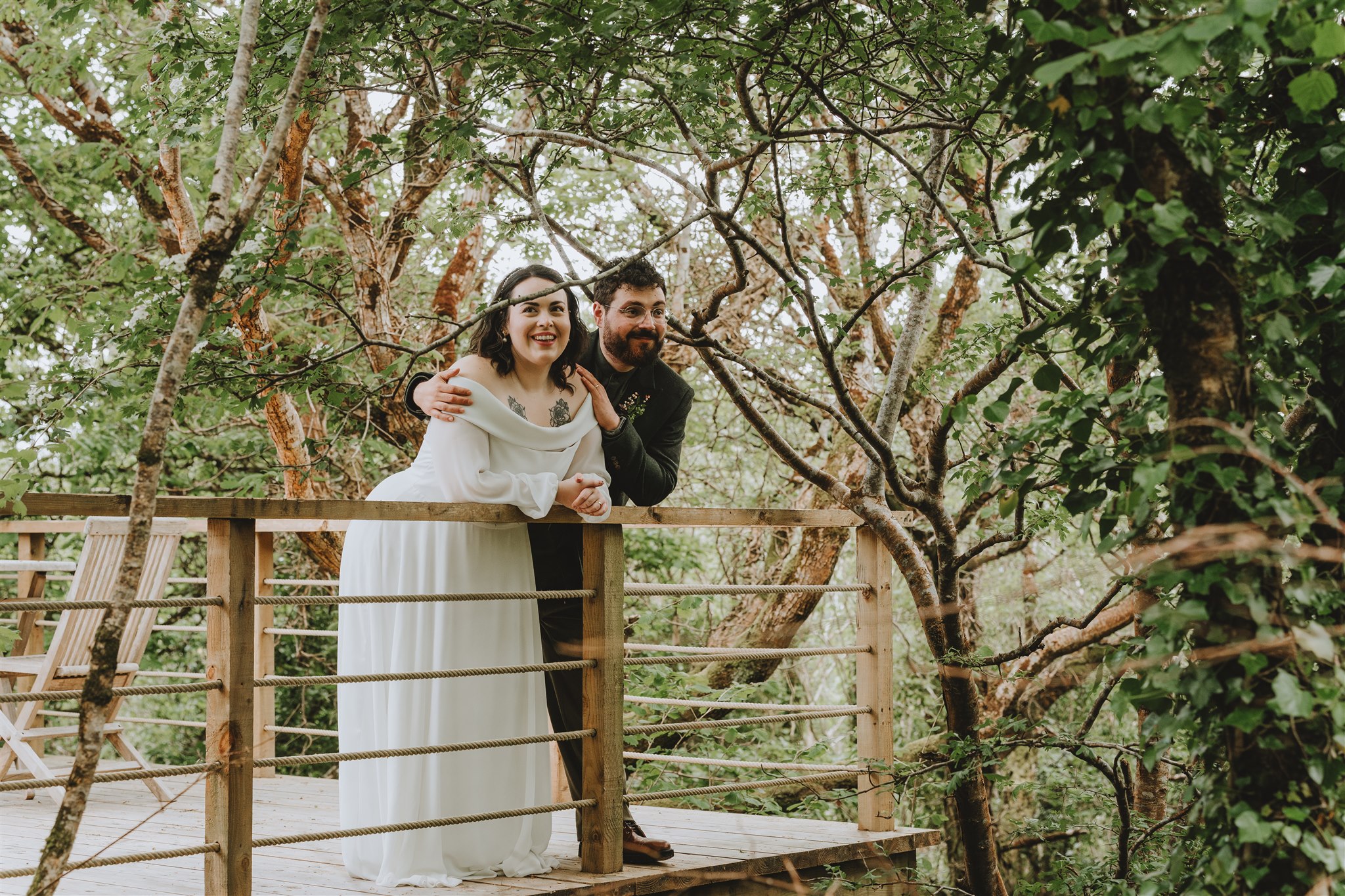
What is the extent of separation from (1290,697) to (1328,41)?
97cm

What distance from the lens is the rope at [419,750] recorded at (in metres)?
2.66

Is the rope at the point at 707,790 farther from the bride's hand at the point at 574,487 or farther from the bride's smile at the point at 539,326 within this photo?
the bride's smile at the point at 539,326

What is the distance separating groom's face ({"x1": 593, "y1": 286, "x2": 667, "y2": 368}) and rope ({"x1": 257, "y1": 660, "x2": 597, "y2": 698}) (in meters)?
0.97

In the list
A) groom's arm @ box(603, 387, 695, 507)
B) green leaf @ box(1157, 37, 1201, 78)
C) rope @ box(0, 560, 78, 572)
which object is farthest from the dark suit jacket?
green leaf @ box(1157, 37, 1201, 78)

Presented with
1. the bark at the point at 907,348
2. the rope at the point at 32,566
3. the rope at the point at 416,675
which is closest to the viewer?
the rope at the point at 416,675

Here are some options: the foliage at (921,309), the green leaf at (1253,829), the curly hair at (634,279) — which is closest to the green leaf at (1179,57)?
the foliage at (921,309)

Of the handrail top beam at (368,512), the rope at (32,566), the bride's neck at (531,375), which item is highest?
the bride's neck at (531,375)

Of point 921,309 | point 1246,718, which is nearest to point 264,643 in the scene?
point 921,309

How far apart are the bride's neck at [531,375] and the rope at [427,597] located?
58 centimetres

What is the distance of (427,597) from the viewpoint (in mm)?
2916

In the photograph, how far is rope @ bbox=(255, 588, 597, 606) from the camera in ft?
8.98

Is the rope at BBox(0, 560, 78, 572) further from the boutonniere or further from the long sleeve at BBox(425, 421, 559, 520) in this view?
the boutonniere

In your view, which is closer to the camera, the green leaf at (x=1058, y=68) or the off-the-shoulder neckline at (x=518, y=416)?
the green leaf at (x=1058, y=68)

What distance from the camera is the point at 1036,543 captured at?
9.20 metres
